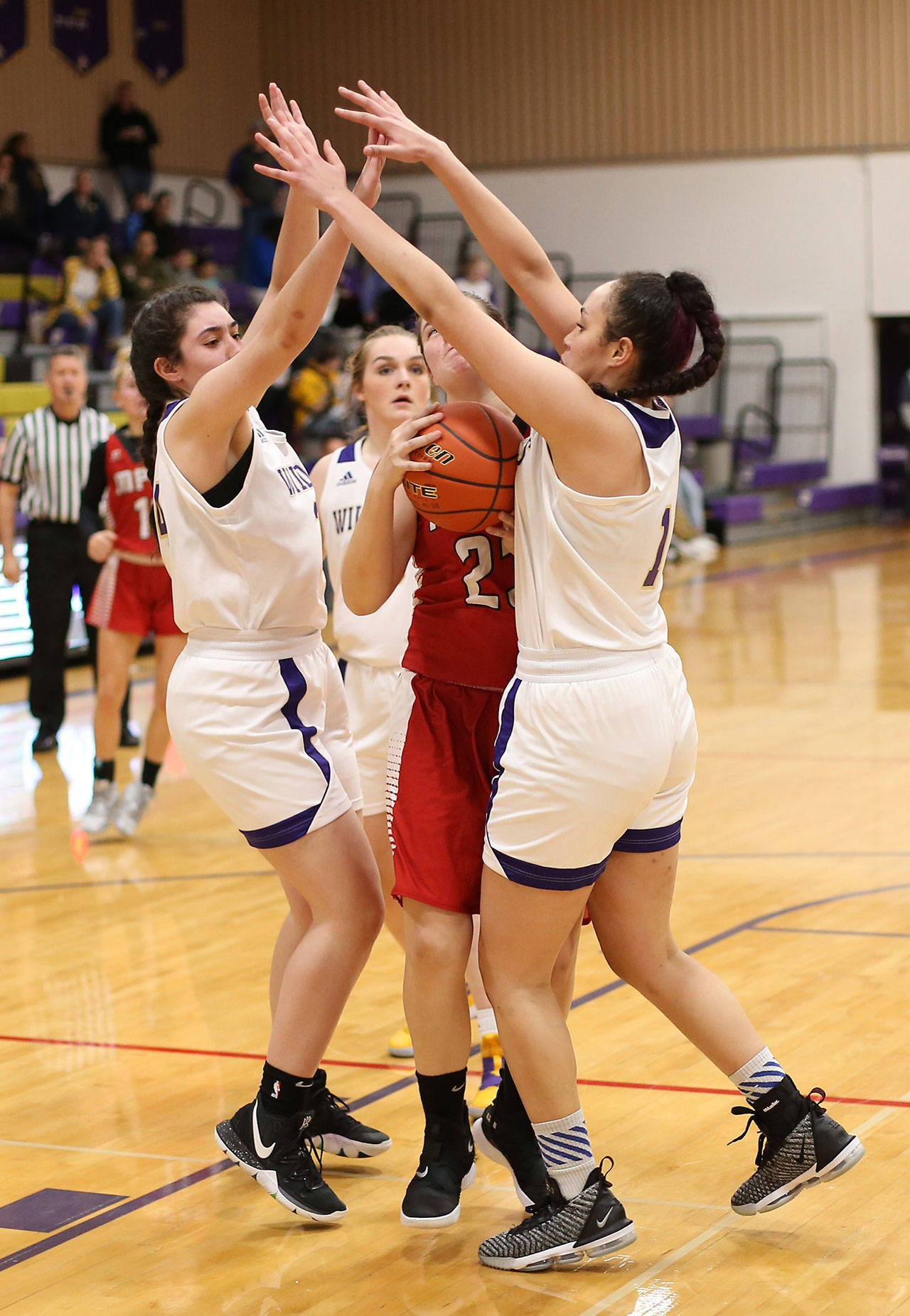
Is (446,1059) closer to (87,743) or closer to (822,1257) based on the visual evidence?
(822,1257)

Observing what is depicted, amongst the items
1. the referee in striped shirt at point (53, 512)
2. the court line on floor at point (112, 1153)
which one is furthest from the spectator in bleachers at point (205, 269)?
the court line on floor at point (112, 1153)

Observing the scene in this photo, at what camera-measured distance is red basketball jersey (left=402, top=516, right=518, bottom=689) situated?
3184mm

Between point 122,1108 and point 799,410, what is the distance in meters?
18.3

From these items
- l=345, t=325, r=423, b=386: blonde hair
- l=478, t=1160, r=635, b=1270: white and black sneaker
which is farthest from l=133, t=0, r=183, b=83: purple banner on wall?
l=478, t=1160, r=635, b=1270: white and black sneaker

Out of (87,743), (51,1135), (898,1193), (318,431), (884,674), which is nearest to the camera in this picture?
(898,1193)

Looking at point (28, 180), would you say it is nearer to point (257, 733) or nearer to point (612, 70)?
point (612, 70)

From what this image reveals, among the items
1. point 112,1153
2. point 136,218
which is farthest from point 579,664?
point 136,218

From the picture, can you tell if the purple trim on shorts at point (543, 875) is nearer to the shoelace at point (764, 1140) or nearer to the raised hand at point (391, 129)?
the shoelace at point (764, 1140)

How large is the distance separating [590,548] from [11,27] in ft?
54.6

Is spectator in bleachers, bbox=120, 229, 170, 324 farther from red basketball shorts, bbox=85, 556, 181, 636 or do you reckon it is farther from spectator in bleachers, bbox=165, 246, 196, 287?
red basketball shorts, bbox=85, 556, 181, 636

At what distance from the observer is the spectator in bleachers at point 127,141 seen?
58.6 ft

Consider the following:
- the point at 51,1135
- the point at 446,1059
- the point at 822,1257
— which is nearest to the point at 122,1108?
the point at 51,1135

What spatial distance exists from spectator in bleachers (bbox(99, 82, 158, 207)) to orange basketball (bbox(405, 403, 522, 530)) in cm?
1581

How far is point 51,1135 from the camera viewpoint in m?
3.79
